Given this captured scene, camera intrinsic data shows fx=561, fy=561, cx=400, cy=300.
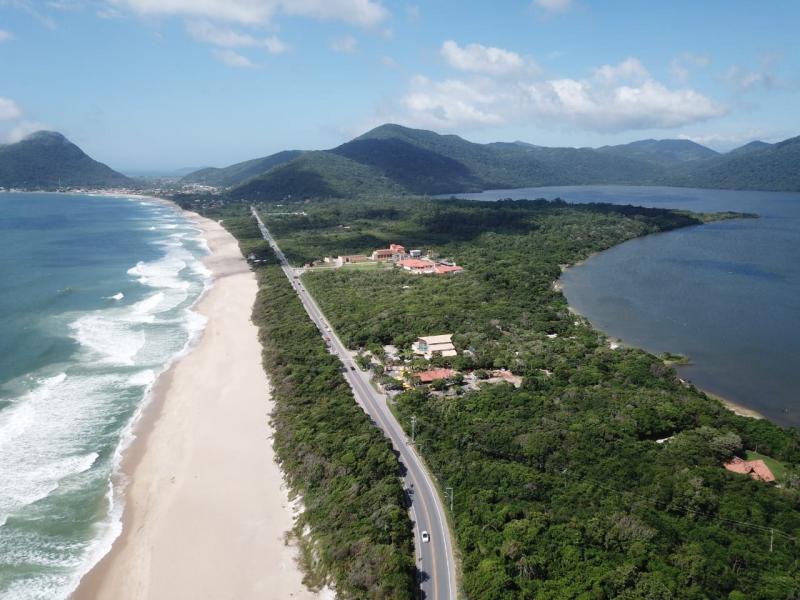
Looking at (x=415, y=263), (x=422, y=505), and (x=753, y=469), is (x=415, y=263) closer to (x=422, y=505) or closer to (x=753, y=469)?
(x=753, y=469)

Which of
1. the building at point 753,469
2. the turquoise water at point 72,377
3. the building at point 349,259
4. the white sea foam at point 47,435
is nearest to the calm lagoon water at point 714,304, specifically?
the building at point 753,469

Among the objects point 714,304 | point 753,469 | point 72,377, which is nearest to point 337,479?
point 753,469

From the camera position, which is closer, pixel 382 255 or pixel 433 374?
pixel 433 374

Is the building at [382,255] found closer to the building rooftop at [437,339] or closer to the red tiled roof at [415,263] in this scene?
the red tiled roof at [415,263]

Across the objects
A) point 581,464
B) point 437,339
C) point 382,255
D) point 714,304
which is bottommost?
point 714,304

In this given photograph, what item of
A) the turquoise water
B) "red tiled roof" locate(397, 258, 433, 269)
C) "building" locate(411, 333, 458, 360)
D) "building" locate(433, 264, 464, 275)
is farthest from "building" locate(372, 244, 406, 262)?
"building" locate(411, 333, 458, 360)
